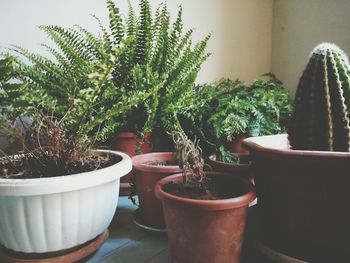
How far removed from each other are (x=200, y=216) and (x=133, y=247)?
258 mm

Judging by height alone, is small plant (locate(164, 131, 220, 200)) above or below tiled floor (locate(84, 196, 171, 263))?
above

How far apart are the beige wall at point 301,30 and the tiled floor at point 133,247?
1140 millimetres

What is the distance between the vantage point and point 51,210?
0.59 m

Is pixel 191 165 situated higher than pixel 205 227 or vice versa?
pixel 191 165

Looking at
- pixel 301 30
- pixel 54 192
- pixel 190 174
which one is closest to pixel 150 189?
pixel 190 174

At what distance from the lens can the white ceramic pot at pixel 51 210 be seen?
0.57 m

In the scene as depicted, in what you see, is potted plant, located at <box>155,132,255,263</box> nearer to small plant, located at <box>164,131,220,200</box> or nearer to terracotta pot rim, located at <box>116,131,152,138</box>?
small plant, located at <box>164,131,220,200</box>

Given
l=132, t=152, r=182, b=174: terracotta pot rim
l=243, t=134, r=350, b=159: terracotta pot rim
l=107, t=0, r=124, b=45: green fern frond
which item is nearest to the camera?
l=243, t=134, r=350, b=159: terracotta pot rim

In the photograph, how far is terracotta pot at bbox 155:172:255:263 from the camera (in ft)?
1.85

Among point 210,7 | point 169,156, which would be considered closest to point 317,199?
point 169,156

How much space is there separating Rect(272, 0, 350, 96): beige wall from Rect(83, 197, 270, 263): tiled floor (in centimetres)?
114

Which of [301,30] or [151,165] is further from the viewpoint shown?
[301,30]

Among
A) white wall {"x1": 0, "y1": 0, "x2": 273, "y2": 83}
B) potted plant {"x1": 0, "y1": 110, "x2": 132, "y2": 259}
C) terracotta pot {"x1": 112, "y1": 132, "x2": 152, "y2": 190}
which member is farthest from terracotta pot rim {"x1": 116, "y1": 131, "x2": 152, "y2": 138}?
white wall {"x1": 0, "y1": 0, "x2": 273, "y2": 83}

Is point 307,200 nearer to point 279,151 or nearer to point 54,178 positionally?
point 279,151
